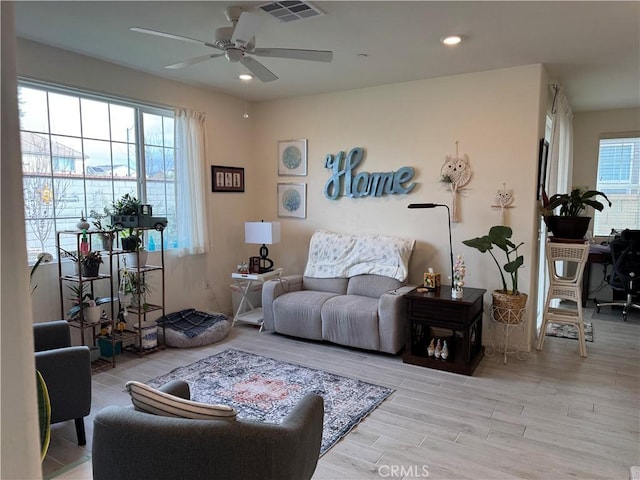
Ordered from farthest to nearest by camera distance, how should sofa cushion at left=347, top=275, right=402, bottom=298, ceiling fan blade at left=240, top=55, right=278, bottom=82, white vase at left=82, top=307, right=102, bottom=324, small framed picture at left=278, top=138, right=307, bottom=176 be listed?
small framed picture at left=278, top=138, right=307, bottom=176, sofa cushion at left=347, top=275, right=402, bottom=298, white vase at left=82, top=307, right=102, bottom=324, ceiling fan blade at left=240, top=55, right=278, bottom=82

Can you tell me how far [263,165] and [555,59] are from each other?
339 centimetres

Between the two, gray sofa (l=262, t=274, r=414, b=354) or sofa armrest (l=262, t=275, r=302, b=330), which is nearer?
gray sofa (l=262, t=274, r=414, b=354)

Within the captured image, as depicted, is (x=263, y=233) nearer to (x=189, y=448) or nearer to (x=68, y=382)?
(x=68, y=382)

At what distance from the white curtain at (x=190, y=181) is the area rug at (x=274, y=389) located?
141cm

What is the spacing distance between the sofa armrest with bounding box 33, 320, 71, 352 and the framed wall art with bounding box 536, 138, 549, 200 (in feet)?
13.4

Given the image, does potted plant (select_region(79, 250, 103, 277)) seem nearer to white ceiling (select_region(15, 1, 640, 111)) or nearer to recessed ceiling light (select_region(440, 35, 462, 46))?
white ceiling (select_region(15, 1, 640, 111))

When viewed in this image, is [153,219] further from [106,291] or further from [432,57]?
[432,57]

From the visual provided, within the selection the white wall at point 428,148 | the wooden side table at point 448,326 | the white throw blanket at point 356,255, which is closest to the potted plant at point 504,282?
the wooden side table at point 448,326

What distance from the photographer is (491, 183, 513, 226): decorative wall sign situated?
4.12 metres

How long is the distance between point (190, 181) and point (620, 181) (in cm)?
582

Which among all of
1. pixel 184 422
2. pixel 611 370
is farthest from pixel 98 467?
pixel 611 370

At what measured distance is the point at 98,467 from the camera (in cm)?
153

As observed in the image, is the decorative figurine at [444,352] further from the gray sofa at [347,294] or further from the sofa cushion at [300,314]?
the sofa cushion at [300,314]

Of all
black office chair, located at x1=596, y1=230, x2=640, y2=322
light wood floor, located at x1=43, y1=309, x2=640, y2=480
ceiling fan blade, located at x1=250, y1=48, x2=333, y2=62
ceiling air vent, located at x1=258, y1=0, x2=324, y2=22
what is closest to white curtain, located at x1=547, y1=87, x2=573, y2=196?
black office chair, located at x1=596, y1=230, x2=640, y2=322
